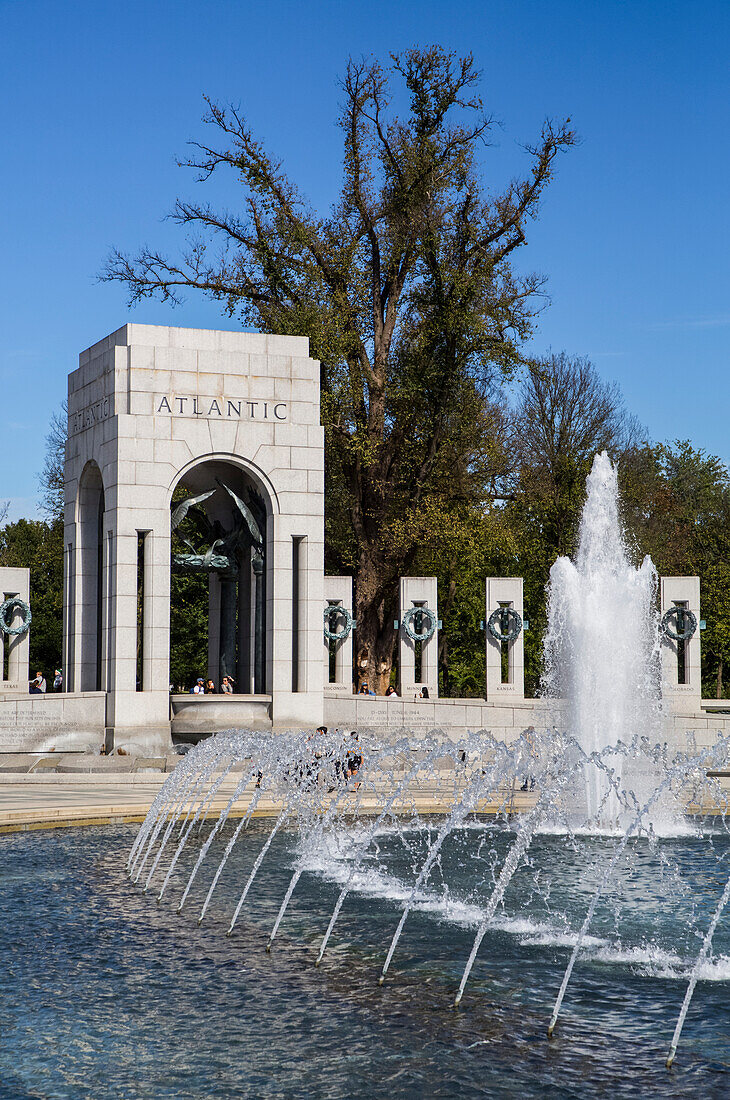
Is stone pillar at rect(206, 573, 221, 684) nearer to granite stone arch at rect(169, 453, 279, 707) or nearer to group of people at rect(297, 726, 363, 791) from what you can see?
granite stone arch at rect(169, 453, 279, 707)

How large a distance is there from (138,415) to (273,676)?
18.8 ft

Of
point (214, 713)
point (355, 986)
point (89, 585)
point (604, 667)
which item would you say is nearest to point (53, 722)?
point (214, 713)

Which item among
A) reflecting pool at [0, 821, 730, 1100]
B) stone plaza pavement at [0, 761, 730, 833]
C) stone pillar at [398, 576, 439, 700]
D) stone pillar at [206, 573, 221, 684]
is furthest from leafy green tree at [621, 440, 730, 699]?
reflecting pool at [0, 821, 730, 1100]

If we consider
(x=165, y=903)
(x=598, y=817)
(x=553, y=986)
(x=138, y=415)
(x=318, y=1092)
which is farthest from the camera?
(x=138, y=415)

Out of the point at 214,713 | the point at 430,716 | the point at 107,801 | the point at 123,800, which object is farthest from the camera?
the point at 430,716

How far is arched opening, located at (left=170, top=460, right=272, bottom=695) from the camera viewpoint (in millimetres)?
25297

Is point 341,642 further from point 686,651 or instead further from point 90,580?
point 686,651

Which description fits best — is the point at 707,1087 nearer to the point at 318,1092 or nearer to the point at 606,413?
the point at 318,1092

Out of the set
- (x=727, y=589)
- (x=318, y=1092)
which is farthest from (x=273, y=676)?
(x=727, y=589)

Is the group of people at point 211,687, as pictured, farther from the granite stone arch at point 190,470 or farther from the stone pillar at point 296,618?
the stone pillar at point 296,618

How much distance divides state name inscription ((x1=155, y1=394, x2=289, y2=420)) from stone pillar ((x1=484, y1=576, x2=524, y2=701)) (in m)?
7.54

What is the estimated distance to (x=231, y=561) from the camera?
25859 mm

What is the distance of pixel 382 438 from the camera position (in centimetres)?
A: 3494

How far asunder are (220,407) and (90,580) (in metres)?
5.11
